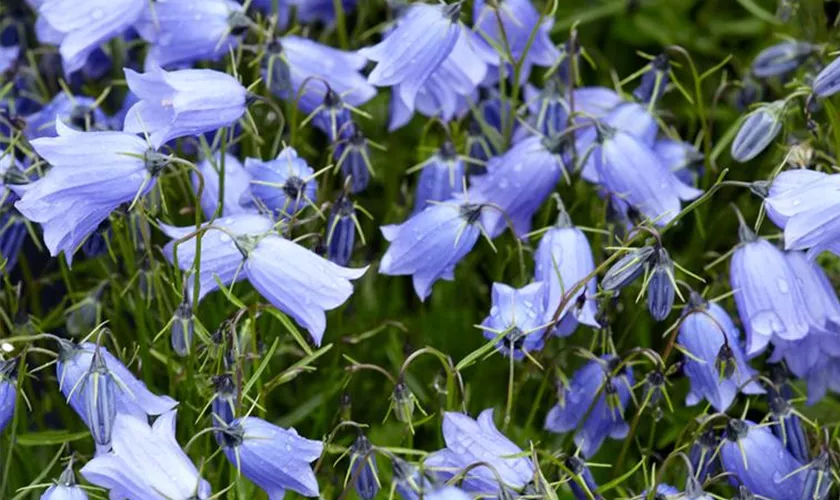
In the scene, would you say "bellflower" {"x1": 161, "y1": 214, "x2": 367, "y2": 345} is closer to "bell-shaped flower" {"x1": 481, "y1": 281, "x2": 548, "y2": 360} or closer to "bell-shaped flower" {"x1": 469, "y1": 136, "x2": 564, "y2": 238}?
"bell-shaped flower" {"x1": 481, "y1": 281, "x2": 548, "y2": 360}

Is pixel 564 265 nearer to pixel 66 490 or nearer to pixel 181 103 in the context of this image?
pixel 181 103

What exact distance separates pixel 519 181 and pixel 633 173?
256 mm

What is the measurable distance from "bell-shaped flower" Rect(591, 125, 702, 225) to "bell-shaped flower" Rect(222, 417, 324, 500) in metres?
0.98

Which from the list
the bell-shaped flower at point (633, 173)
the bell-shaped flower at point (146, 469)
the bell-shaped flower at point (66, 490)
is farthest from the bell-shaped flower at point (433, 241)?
the bell-shaped flower at point (66, 490)

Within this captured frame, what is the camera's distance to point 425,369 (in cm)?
326

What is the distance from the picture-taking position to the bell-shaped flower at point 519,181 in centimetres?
293

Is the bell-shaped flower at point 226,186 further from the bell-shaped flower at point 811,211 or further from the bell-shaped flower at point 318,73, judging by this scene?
the bell-shaped flower at point 811,211

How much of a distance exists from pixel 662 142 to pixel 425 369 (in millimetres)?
822

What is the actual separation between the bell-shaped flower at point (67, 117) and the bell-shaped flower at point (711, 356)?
4.59 feet

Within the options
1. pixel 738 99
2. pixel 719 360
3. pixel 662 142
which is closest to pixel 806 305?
pixel 719 360

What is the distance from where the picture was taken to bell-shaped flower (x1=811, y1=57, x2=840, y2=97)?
2.68m

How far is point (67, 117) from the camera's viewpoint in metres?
3.03

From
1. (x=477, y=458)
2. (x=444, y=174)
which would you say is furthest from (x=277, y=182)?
(x=477, y=458)

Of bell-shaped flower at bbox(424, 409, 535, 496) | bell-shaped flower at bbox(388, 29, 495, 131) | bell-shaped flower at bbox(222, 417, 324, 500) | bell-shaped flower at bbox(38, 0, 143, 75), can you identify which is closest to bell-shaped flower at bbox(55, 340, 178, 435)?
bell-shaped flower at bbox(222, 417, 324, 500)
